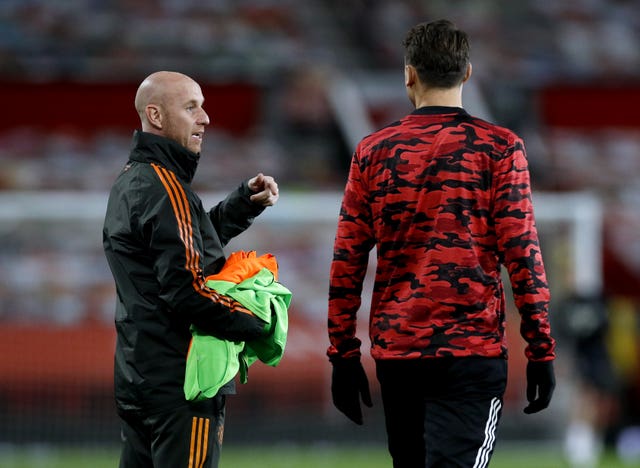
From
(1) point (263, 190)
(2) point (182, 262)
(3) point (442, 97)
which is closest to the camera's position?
(2) point (182, 262)

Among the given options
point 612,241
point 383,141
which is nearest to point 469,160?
point 383,141

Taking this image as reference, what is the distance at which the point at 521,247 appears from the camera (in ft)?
12.7

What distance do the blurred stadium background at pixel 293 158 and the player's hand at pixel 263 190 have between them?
637cm

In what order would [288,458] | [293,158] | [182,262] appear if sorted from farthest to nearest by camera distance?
[293,158] < [288,458] < [182,262]

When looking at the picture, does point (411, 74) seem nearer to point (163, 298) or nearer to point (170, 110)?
point (170, 110)

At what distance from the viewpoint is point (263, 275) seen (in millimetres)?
4195

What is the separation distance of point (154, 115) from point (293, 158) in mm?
10303

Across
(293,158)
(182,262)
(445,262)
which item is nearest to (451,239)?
(445,262)

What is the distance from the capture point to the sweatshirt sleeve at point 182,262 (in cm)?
386

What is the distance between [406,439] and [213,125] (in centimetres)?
1123

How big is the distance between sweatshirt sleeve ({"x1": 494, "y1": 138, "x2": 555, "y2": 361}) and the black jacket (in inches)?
32.3

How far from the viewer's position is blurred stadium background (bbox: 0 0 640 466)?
35.6 ft

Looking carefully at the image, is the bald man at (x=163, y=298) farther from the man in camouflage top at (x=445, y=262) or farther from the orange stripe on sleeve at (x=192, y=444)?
the man in camouflage top at (x=445, y=262)

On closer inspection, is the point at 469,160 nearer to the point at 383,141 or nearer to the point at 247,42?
the point at 383,141
